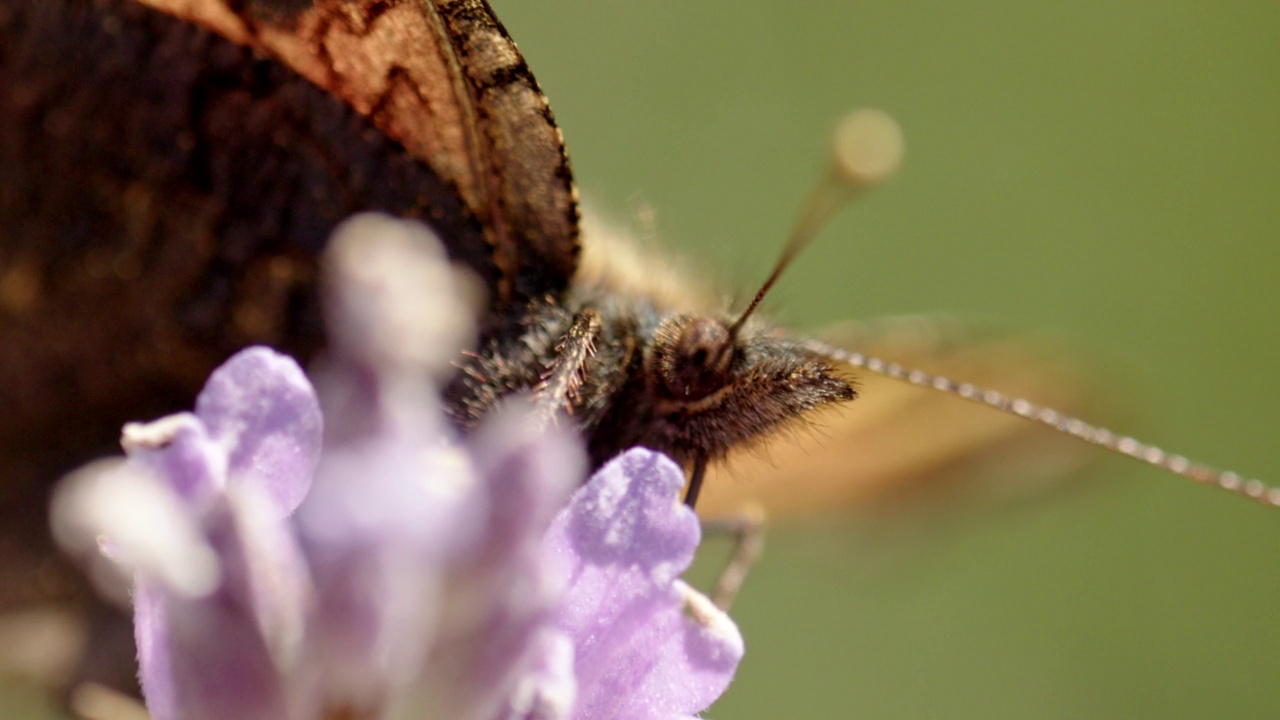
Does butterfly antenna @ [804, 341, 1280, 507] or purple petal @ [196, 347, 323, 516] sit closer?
purple petal @ [196, 347, 323, 516]

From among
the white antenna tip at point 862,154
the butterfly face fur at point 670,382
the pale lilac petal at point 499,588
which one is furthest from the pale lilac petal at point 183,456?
the white antenna tip at point 862,154

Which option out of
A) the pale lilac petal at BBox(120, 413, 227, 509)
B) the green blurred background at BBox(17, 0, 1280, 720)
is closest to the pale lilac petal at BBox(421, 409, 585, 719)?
the pale lilac petal at BBox(120, 413, 227, 509)

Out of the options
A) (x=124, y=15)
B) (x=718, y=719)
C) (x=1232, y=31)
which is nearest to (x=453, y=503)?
(x=124, y=15)

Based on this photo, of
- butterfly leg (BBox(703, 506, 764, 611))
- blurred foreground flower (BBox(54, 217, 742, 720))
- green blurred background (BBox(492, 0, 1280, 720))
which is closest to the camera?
blurred foreground flower (BBox(54, 217, 742, 720))

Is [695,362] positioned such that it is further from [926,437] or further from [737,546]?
[926,437]

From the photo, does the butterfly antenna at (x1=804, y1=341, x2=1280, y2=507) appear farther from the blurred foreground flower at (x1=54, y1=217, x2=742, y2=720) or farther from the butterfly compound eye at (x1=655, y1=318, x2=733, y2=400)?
the blurred foreground flower at (x1=54, y1=217, x2=742, y2=720)

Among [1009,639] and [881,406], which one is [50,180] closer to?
[881,406]
